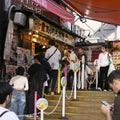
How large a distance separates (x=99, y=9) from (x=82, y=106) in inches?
139

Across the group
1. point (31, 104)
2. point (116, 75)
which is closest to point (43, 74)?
point (31, 104)

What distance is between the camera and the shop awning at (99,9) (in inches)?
415

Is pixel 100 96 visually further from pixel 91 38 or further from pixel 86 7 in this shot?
pixel 91 38

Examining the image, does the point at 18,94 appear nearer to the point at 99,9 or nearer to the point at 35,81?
the point at 35,81

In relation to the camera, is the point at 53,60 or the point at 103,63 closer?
the point at 53,60

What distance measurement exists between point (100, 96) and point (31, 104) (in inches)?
107

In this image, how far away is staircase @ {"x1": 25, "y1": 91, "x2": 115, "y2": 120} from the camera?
390 inches

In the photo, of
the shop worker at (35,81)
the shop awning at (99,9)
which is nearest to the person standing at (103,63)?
the shop awning at (99,9)

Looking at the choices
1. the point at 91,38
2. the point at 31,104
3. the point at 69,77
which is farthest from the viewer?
the point at 91,38

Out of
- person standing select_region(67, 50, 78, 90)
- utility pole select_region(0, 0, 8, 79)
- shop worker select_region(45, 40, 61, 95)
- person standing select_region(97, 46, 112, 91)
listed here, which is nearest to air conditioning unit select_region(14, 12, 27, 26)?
utility pole select_region(0, 0, 8, 79)

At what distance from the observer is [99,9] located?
11.5 meters

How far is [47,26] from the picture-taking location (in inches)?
534

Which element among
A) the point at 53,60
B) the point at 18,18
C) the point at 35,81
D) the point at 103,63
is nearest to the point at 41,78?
the point at 35,81

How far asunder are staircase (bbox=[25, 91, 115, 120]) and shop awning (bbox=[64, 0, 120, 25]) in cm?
297
